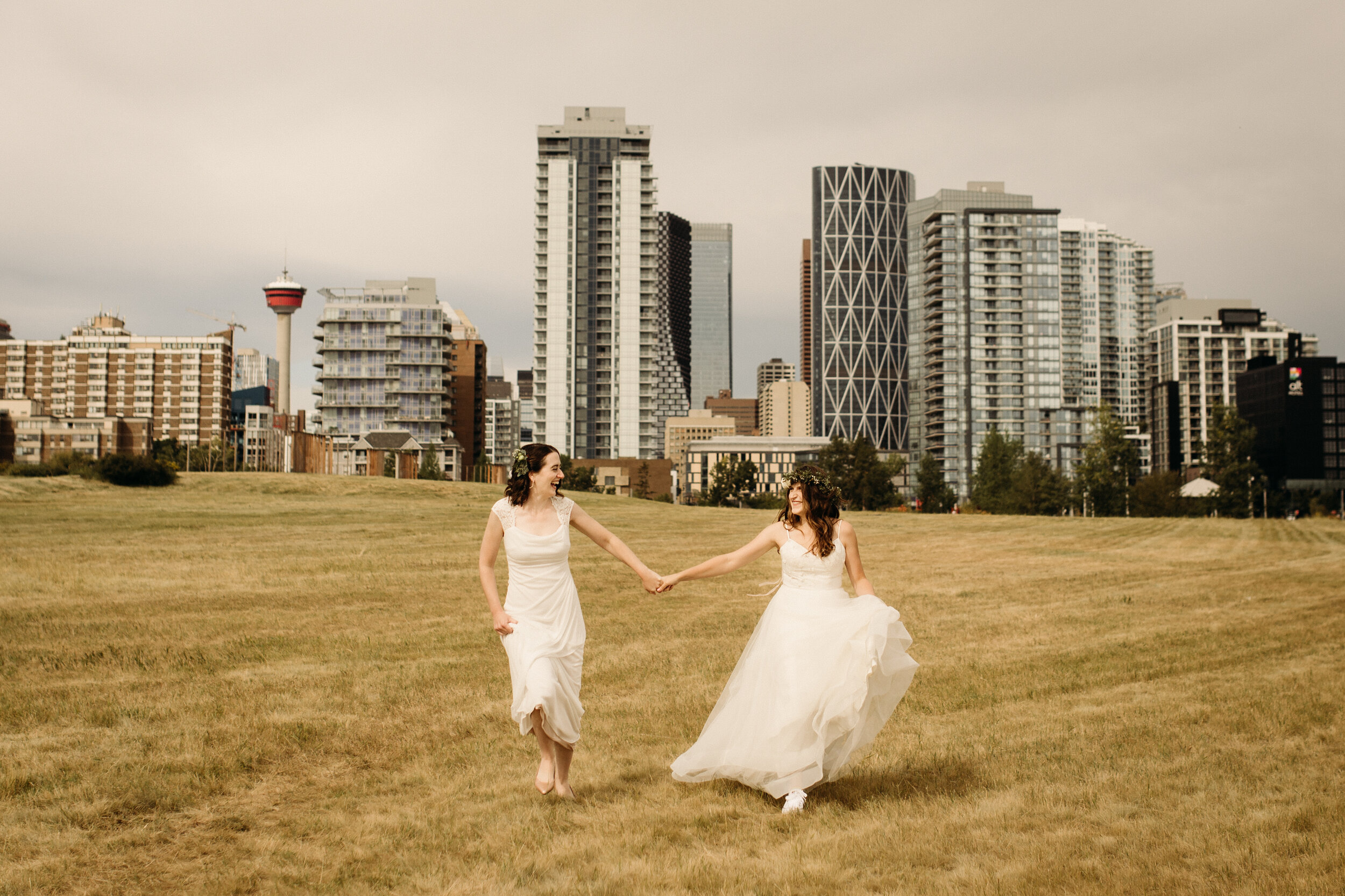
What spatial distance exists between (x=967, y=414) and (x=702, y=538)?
541 feet

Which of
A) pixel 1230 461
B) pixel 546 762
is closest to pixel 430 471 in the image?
pixel 1230 461

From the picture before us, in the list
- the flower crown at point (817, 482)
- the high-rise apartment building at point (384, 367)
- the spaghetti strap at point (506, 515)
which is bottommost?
the spaghetti strap at point (506, 515)

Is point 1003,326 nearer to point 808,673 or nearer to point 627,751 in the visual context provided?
point 627,751

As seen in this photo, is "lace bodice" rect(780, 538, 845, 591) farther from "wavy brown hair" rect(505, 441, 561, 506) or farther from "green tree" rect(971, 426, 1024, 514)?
"green tree" rect(971, 426, 1024, 514)

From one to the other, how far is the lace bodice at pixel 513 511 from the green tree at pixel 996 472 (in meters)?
89.3

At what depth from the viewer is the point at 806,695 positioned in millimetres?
7062

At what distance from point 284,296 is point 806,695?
601 feet

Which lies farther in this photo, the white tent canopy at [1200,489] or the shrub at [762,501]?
the shrub at [762,501]

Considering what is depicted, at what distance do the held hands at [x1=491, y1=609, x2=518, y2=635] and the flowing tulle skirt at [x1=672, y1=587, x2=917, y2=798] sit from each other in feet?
5.44

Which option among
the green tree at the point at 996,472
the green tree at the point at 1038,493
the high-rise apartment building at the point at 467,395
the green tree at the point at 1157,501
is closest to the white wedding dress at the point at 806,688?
the green tree at the point at 1038,493

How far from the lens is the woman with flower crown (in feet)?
23.6

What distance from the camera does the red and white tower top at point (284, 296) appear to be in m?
173

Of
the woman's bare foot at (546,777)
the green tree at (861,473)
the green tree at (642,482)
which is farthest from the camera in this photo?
the green tree at (642,482)

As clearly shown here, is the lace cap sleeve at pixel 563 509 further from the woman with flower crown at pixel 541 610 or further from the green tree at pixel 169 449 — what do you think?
the green tree at pixel 169 449
